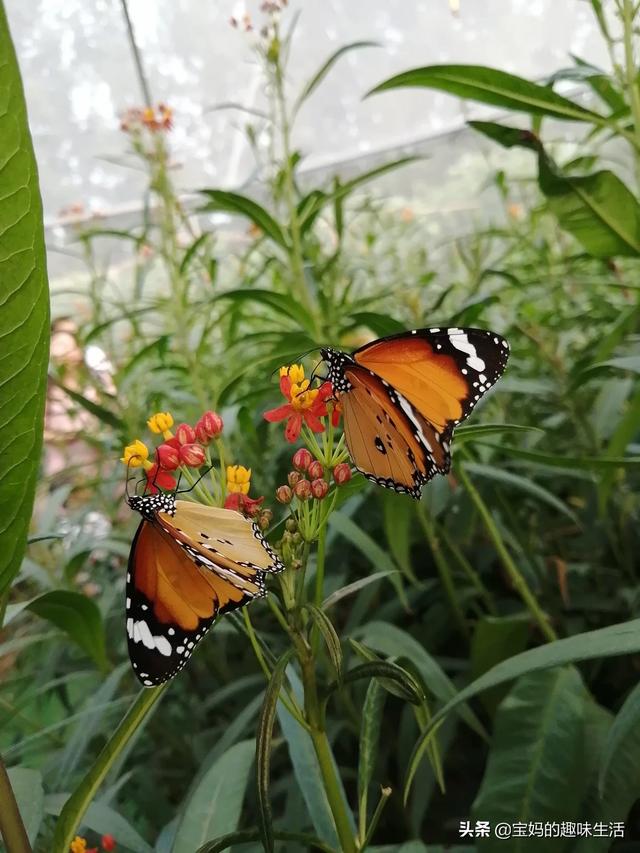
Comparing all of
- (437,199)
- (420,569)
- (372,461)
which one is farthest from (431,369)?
(437,199)

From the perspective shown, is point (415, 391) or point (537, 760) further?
point (537, 760)

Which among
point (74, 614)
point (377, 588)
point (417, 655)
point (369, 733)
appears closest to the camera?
point (369, 733)

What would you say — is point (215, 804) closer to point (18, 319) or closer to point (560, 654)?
point (560, 654)

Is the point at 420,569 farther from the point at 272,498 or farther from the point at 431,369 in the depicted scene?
the point at 431,369

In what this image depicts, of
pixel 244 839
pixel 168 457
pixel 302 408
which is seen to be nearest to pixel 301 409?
pixel 302 408

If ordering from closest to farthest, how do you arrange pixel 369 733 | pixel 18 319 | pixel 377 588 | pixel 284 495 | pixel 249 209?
pixel 18 319
pixel 284 495
pixel 369 733
pixel 249 209
pixel 377 588

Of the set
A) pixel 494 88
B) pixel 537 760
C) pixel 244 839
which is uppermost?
pixel 494 88

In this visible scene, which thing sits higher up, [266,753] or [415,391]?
[415,391]

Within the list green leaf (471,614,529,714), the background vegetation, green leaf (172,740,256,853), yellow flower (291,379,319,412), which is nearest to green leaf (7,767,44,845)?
the background vegetation
